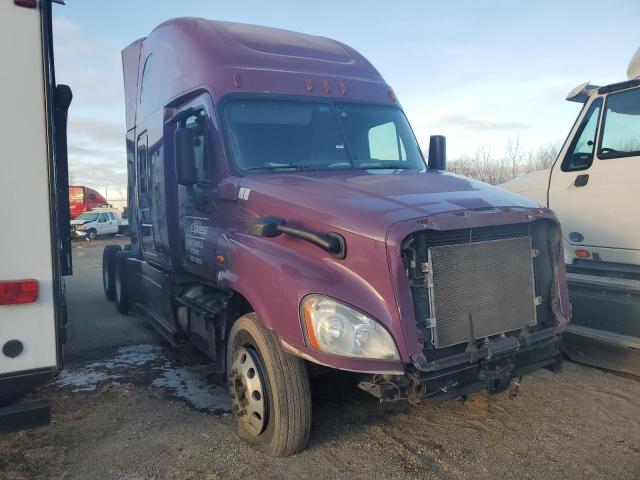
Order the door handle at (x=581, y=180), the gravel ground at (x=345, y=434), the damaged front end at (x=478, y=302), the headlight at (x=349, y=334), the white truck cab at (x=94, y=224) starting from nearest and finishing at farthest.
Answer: the headlight at (x=349, y=334), the damaged front end at (x=478, y=302), the gravel ground at (x=345, y=434), the door handle at (x=581, y=180), the white truck cab at (x=94, y=224)

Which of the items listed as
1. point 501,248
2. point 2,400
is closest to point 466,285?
point 501,248

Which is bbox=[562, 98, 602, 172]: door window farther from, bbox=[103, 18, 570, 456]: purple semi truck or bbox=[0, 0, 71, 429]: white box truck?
bbox=[0, 0, 71, 429]: white box truck

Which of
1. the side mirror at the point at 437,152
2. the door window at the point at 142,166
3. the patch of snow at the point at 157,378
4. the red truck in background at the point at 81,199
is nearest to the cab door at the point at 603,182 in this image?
the side mirror at the point at 437,152

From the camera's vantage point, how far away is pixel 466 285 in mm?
3695

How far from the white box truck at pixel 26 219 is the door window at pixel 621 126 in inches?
192

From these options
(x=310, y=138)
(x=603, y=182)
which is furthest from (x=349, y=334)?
(x=603, y=182)

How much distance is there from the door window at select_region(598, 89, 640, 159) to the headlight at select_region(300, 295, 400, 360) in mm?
3368

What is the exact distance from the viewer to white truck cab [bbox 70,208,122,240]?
29534mm

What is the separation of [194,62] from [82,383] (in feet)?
11.2

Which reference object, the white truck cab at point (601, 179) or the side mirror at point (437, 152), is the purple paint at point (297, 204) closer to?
the side mirror at point (437, 152)

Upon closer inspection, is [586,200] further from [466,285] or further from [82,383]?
[82,383]

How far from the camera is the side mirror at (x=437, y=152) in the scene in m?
5.79

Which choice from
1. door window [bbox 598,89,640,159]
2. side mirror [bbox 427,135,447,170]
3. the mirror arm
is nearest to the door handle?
door window [bbox 598,89,640,159]

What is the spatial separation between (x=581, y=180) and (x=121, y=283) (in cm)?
709
